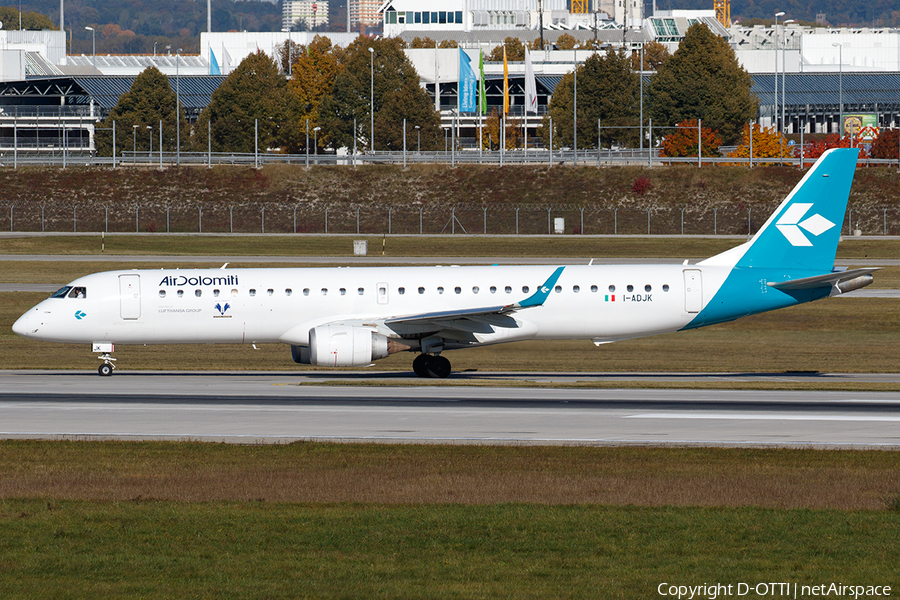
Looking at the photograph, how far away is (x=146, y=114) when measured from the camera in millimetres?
130250

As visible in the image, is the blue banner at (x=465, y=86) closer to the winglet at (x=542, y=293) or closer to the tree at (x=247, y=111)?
the tree at (x=247, y=111)

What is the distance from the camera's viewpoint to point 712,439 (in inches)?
975

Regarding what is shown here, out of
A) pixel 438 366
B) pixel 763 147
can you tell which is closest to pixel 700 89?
pixel 763 147

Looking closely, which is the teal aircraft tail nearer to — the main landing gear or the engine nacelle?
the main landing gear

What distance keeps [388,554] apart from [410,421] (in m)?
12.6

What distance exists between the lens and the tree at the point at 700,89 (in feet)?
395

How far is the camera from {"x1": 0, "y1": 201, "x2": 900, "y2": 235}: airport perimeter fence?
317 feet

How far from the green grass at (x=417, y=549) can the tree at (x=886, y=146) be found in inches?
4739

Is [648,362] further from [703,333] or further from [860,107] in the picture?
[860,107]

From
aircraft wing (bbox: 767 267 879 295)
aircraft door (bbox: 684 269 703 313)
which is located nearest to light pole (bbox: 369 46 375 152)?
aircraft door (bbox: 684 269 703 313)

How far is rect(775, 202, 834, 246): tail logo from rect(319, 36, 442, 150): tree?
96.7 meters

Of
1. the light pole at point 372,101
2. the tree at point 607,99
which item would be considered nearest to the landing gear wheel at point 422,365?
the tree at point 607,99

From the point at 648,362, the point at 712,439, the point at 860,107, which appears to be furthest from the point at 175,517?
the point at 860,107

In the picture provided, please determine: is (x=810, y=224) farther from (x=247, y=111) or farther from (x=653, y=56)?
(x=653, y=56)
